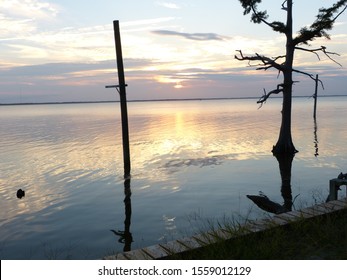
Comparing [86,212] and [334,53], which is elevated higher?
[334,53]

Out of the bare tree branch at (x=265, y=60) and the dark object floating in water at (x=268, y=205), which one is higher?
the bare tree branch at (x=265, y=60)

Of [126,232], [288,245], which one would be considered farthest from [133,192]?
[288,245]

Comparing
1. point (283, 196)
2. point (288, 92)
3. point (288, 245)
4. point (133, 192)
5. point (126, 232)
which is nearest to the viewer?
point (288, 245)

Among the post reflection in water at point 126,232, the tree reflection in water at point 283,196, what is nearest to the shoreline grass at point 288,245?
the tree reflection in water at point 283,196

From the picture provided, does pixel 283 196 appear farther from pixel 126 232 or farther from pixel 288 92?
pixel 288 92

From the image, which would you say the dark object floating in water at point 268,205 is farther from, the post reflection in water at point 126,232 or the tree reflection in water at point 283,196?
the post reflection in water at point 126,232

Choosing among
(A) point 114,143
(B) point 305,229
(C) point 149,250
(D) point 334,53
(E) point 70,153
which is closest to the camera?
(C) point 149,250

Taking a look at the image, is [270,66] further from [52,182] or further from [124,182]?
[52,182]

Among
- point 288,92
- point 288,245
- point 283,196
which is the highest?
point 288,92

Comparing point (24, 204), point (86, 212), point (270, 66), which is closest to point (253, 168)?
point (270, 66)

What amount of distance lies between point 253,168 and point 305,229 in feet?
46.3

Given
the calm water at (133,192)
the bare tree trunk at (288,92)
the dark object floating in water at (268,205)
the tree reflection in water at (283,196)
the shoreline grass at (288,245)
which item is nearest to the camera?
the shoreline grass at (288,245)

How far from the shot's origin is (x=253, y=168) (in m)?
20.4

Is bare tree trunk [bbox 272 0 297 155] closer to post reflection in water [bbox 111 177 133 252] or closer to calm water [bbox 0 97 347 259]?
calm water [bbox 0 97 347 259]
